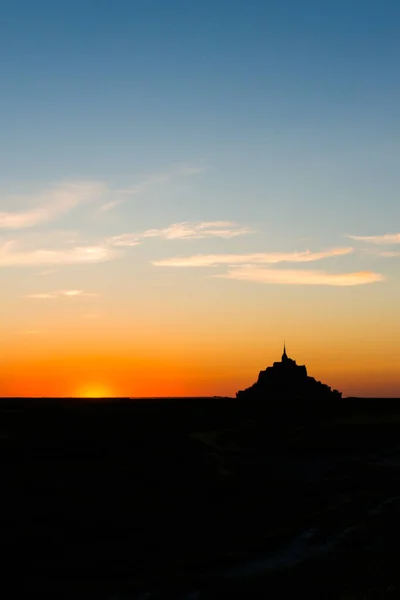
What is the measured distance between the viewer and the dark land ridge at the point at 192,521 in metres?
30.2

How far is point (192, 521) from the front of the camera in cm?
4325

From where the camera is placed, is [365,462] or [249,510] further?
[365,462]

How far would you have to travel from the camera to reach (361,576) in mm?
30016

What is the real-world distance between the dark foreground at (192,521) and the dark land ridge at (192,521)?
10 cm

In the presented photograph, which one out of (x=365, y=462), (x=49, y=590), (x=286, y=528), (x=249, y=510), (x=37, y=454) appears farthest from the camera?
(x=365, y=462)

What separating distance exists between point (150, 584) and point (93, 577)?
3103 mm

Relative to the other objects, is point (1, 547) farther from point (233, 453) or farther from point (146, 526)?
point (233, 453)

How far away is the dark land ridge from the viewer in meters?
30.2

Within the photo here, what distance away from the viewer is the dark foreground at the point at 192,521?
30.2m

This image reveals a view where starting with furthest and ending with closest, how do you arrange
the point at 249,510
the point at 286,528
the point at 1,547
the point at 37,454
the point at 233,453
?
1. the point at 233,453
2. the point at 37,454
3. the point at 249,510
4. the point at 286,528
5. the point at 1,547

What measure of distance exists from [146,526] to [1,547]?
9474mm

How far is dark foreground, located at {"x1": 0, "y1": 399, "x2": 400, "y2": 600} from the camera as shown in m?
30.2

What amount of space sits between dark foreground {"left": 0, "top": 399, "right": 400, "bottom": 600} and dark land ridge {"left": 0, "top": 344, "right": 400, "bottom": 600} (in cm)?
10

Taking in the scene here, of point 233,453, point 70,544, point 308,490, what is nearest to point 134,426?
point 233,453
